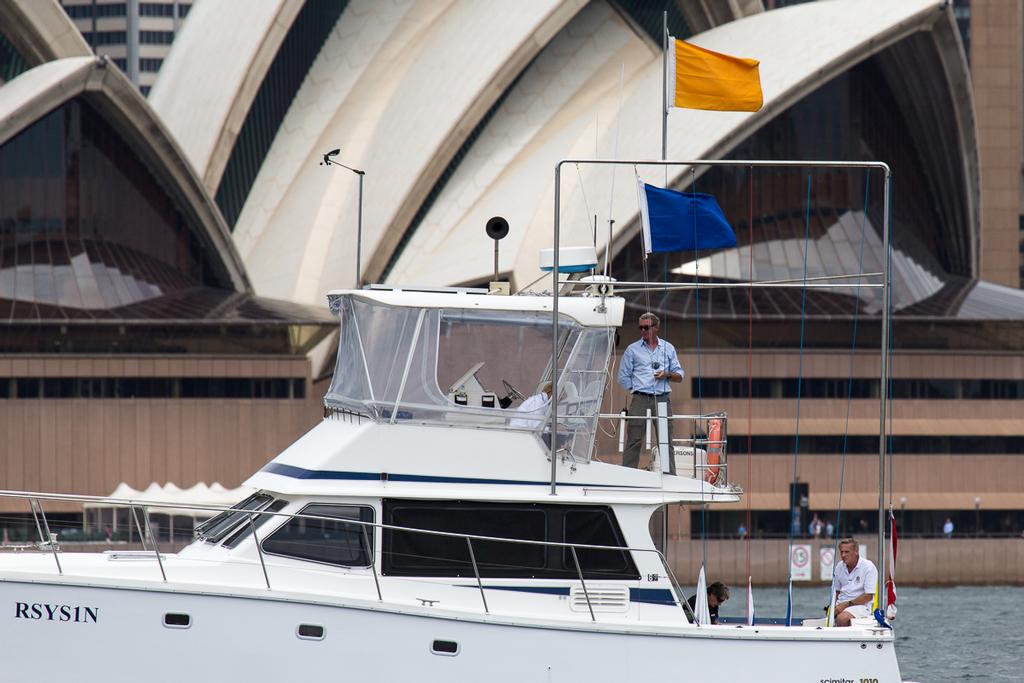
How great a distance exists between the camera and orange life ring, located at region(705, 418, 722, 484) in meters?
17.1

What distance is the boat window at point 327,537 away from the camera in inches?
632

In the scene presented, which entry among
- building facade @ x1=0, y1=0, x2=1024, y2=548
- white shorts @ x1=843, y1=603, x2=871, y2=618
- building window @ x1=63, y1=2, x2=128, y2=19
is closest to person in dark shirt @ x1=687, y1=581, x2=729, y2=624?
white shorts @ x1=843, y1=603, x2=871, y2=618

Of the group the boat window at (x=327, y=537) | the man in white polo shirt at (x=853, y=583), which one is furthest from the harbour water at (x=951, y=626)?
the boat window at (x=327, y=537)

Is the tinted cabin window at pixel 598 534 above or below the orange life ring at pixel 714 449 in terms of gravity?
below

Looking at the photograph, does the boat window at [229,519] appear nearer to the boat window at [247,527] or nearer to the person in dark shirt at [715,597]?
the boat window at [247,527]

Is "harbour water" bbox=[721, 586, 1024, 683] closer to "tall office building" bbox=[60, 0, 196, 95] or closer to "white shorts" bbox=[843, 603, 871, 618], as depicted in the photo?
"white shorts" bbox=[843, 603, 871, 618]

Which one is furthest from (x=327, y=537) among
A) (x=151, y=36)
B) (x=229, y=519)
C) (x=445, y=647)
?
(x=151, y=36)

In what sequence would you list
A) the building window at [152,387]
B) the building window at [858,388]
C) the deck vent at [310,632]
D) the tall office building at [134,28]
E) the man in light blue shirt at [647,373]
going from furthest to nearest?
1. the tall office building at [134,28]
2. the building window at [858,388]
3. the building window at [152,387]
4. the man in light blue shirt at [647,373]
5. the deck vent at [310,632]

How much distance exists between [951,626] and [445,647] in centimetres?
1927

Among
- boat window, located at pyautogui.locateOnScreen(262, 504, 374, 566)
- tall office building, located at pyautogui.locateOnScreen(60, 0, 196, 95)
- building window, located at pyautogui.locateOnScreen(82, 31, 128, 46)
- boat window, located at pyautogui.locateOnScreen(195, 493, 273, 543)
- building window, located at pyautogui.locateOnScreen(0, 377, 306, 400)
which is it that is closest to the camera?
boat window, located at pyautogui.locateOnScreen(262, 504, 374, 566)

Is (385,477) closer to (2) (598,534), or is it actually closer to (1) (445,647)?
(1) (445,647)

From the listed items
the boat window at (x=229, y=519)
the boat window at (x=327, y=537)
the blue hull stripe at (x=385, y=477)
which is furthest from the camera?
the boat window at (x=229, y=519)

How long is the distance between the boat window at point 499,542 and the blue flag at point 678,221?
2885mm

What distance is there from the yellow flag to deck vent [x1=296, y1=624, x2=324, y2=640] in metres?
7.13
